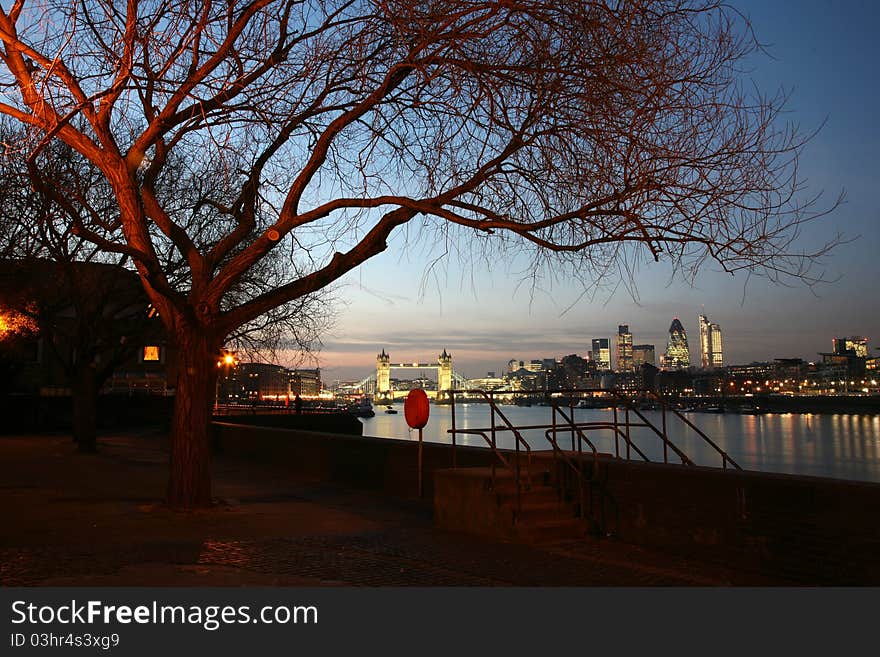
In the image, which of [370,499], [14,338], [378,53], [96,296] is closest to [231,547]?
[370,499]

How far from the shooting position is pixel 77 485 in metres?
15.4

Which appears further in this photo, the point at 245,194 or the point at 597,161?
the point at 245,194

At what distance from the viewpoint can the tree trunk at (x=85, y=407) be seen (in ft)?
79.3

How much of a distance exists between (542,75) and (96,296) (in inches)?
735

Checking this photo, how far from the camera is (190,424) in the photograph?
1172 cm

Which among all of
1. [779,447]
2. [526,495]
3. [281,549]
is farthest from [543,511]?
[779,447]

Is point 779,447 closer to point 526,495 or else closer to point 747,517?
point 526,495

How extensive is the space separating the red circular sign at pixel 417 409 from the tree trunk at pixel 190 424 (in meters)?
3.20

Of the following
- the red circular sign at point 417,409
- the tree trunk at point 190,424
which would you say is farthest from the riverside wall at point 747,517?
the tree trunk at point 190,424

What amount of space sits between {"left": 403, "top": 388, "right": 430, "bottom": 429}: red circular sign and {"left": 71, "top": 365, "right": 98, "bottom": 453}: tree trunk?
14610 millimetres

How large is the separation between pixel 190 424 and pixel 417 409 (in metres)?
3.69

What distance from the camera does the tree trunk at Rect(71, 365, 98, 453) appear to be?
2416 centimetres

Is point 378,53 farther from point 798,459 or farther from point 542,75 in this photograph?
point 798,459

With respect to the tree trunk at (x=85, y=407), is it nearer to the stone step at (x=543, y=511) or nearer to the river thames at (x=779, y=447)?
the stone step at (x=543, y=511)
